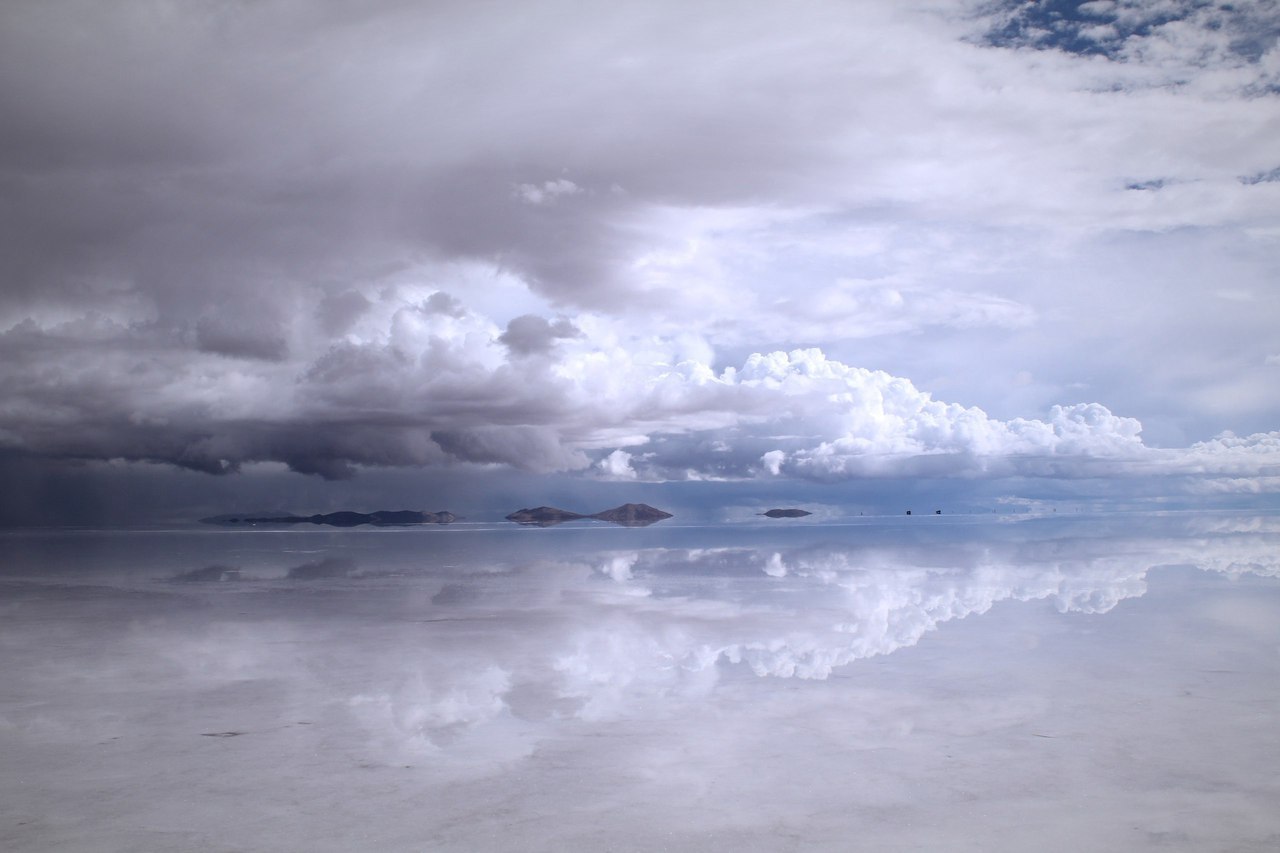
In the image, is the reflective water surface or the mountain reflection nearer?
the reflective water surface

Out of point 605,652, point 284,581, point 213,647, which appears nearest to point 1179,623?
point 605,652

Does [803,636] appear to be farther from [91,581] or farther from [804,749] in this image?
[91,581]

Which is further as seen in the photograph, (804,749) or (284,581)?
(284,581)

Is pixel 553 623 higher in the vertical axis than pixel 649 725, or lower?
lower

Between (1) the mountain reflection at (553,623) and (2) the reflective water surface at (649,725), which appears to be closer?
(2) the reflective water surface at (649,725)

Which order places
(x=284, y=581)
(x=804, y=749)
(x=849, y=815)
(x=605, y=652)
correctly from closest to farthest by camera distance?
(x=849, y=815)
(x=804, y=749)
(x=605, y=652)
(x=284, y=581)

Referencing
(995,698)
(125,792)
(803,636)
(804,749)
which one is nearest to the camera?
(125,792)

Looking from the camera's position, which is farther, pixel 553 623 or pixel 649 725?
pixel 553 623

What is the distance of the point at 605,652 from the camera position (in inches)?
920

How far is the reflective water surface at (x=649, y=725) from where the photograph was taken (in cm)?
1138

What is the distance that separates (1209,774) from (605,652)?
44.3ft

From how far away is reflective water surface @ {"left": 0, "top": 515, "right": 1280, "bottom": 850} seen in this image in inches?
448

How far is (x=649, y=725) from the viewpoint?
630 inches

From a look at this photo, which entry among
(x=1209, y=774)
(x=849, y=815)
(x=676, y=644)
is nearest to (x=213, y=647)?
(x=676, y=644)
